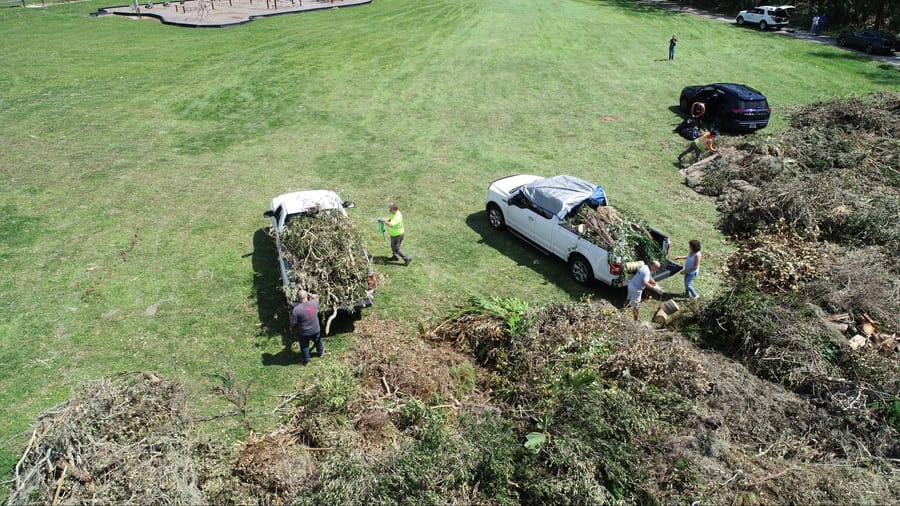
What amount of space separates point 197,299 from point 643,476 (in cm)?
942

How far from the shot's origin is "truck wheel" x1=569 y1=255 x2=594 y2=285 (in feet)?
39.4

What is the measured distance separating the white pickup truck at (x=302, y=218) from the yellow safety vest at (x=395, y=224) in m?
1.09

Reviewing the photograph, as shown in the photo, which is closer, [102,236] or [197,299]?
[197,299]

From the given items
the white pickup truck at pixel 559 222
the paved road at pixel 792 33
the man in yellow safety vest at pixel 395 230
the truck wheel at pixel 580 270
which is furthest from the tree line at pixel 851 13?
the man in yellow safety vest at pixel 395 230

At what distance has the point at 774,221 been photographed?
13727 millimetres

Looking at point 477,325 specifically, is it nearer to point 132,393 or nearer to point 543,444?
point 543,444

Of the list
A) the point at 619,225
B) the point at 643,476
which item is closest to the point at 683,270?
the point at 619,225

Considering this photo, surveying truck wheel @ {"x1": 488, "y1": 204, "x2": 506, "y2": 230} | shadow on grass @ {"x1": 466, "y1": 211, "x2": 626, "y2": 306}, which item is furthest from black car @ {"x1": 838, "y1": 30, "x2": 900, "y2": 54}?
truck wheel @ {"x1": 488, "y1": 204, "x2": 506, "y2": 230}

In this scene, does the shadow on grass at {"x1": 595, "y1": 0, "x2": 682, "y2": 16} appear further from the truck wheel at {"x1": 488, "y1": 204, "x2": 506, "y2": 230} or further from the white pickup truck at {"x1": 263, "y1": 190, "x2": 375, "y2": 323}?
the white pickup truck at {"x1": 263, "y1": 190, "x2": 375, "y2": 323}

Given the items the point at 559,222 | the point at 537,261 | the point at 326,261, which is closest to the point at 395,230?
the point at 326,261

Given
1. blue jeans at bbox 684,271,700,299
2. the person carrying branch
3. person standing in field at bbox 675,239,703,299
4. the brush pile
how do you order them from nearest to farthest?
the brush pile
person standing in field at bbox 675,239,703,299
blue jeans at bbox 684,271,700,299
the person carrying branch

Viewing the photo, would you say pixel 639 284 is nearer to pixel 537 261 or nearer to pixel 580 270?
pixel 580 270

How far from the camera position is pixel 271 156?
738 inches

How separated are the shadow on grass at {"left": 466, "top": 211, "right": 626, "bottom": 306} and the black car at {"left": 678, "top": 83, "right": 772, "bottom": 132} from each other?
10678 millimetres
